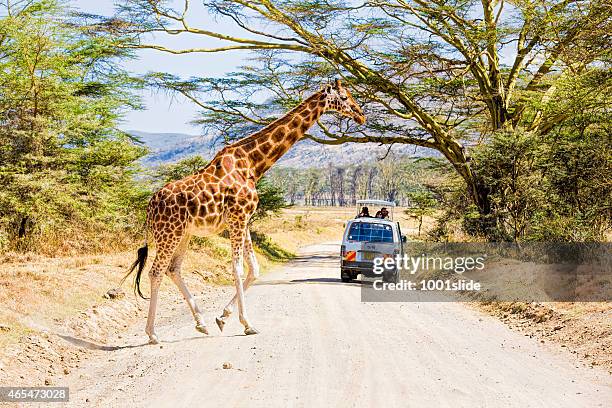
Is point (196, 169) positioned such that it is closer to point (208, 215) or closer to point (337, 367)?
point (208, 215)

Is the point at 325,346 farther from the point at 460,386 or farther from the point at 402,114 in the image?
the point at 402,114

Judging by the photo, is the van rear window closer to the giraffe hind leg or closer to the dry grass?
the dry grass

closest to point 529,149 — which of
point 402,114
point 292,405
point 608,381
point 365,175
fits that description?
point 402,114

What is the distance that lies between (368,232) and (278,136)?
751 centimetres

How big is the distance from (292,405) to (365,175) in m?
142

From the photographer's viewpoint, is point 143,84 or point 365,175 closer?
point 143,84

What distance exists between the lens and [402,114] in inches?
885

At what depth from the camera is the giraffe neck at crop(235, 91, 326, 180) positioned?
941 cm

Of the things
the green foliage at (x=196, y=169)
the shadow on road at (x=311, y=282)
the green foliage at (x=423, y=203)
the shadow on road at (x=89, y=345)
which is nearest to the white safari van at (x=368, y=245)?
the shadow on road at (x=311, y=282)

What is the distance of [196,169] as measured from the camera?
30938 mm

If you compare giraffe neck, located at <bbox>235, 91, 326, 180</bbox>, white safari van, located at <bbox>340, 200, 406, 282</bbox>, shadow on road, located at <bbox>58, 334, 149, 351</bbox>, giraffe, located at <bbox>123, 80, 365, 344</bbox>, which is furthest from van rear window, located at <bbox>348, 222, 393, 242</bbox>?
shadow on road, located at <bbox>58, 334, 149, 351</bbox>

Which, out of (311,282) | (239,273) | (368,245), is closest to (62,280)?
(239,273)

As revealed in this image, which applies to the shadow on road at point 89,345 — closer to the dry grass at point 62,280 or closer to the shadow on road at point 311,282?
the dry grass at point 62,280

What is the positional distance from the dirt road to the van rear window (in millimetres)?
5748
